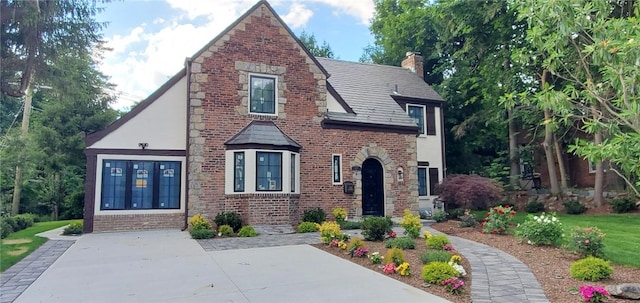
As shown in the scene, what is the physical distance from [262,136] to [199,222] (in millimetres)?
3410

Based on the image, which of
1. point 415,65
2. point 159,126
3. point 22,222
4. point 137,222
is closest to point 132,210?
point 137,222

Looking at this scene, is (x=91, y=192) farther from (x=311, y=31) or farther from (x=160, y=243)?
(x=311, y=31)

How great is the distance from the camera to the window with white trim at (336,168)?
1481cm

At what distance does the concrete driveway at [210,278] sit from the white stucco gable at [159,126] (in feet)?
14.4

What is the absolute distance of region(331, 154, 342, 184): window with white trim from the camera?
48.6 feet

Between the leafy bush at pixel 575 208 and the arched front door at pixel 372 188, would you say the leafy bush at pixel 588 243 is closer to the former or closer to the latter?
the arched front door at pixel 372 188

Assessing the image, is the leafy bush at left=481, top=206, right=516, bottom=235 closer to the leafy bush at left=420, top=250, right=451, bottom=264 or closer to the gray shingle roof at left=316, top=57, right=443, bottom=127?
the leafy bush at left=420, top=250, right=451, bottom=264

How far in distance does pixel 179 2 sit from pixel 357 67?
34.3 feet

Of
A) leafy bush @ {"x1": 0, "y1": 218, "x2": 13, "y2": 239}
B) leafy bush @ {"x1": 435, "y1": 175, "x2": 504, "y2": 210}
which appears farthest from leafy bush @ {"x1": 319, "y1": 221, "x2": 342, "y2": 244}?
leafy bush @ {"x1": 0, "y1": 218, "x2": 13, "y2": 239}

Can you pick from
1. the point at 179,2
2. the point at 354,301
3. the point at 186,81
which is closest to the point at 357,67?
the point at 186,81

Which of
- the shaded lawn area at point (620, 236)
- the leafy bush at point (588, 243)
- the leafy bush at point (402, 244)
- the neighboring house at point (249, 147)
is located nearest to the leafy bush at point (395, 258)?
the leafy bush at point (402, 244)

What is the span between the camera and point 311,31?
33312mm

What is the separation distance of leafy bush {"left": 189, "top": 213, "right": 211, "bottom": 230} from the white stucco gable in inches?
102

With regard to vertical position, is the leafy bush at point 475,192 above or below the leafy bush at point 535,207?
above
